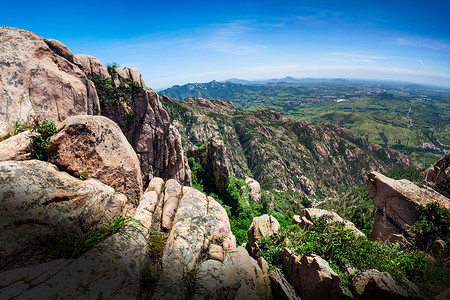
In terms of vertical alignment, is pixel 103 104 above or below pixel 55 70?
below

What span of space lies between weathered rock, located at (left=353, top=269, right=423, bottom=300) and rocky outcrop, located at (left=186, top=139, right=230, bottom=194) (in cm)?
2992

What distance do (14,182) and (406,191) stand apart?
100ft

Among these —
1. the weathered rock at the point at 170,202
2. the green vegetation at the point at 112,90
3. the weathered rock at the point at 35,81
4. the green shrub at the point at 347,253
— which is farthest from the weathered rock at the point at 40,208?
the green vegetation at the point at 112,90

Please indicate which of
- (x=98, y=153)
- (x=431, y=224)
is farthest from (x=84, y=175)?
(x=431, y=224)

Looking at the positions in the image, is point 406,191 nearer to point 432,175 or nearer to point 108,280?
point 432,175

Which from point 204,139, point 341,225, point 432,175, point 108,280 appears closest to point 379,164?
point 204,139

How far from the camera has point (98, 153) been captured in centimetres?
952

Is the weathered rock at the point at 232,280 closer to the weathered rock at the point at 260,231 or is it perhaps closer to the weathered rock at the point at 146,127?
the weathered rock at the point at 260,231

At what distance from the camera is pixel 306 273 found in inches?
384

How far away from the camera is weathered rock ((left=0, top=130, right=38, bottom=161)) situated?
25.0 feet

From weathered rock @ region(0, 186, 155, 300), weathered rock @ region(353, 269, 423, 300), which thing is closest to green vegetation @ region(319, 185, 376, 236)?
weathered rock @ region(353, 269, 423, 300)

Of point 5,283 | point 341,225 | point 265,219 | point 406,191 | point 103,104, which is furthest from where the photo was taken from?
point 103,104

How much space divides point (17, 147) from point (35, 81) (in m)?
8.32

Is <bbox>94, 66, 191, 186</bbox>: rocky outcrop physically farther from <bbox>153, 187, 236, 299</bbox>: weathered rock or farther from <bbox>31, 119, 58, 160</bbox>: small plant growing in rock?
<bbox>153, 187, 236, 299</bbox>: weathered rock
